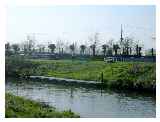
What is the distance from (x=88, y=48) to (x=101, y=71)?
0.94 ft

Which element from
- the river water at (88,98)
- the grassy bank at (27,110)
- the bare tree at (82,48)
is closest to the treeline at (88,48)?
the bare tree at (82,48)

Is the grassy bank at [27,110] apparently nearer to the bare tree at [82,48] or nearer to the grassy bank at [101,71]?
the grassy bank at [101,71]

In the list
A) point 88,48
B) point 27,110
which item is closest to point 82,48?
point 88,48

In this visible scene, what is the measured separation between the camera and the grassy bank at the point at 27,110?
595 centimetres

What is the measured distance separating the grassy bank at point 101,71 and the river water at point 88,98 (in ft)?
0.34

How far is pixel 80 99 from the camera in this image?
6.11m

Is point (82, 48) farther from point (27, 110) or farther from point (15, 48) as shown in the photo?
point (27, 110)

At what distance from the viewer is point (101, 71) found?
6164mm

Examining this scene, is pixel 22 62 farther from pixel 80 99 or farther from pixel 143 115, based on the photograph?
pixel 143 115

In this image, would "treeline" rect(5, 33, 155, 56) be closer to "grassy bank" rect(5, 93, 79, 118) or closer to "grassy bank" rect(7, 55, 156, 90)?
"grassy bank" rect(7, 55, 156, 90)

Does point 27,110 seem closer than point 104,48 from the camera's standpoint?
Yes

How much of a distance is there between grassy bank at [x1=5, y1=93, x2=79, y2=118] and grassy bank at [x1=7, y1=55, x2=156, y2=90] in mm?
337

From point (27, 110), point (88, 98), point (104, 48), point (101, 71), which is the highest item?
point (104, 48)

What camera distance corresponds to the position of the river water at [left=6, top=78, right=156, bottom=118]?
19.8ft
